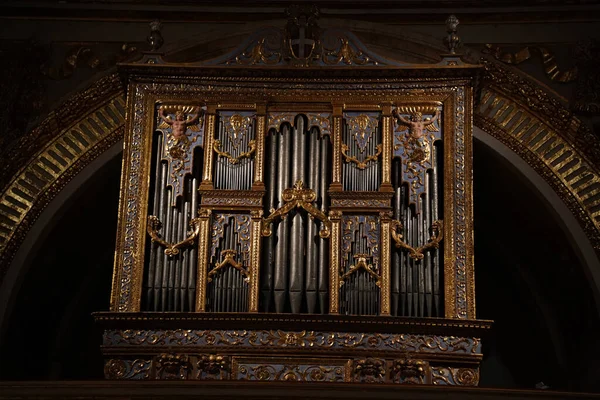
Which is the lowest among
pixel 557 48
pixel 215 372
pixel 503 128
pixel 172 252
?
pixel 215 372

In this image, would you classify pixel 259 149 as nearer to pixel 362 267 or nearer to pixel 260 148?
pixel 260 148

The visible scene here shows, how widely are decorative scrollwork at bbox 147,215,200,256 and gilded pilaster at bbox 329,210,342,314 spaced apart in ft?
3.13

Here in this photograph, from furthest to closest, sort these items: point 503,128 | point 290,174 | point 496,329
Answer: point 496,329
point 503,128
point 290,174

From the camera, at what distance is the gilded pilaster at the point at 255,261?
814 centimetres

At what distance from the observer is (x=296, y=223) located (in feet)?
27.6

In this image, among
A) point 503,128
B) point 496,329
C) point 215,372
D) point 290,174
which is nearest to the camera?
point 215,372

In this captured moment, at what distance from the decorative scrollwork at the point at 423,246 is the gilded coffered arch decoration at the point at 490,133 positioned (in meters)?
1.59

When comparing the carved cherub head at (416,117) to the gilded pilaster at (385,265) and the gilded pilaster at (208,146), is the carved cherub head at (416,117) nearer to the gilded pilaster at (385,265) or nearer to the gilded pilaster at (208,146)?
the gilded pilaster at (385,265)

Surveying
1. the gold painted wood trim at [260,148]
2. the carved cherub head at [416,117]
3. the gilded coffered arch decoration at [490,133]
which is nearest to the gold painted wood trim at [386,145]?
the carved cherub head at [416,117]

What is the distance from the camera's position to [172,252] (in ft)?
27.3

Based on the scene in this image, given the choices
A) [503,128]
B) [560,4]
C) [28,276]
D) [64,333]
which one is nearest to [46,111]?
[28,276]

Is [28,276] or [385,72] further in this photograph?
[28,276]

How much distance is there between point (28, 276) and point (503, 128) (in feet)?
13.4

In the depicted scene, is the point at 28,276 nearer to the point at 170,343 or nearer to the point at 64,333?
the point at 64,333
